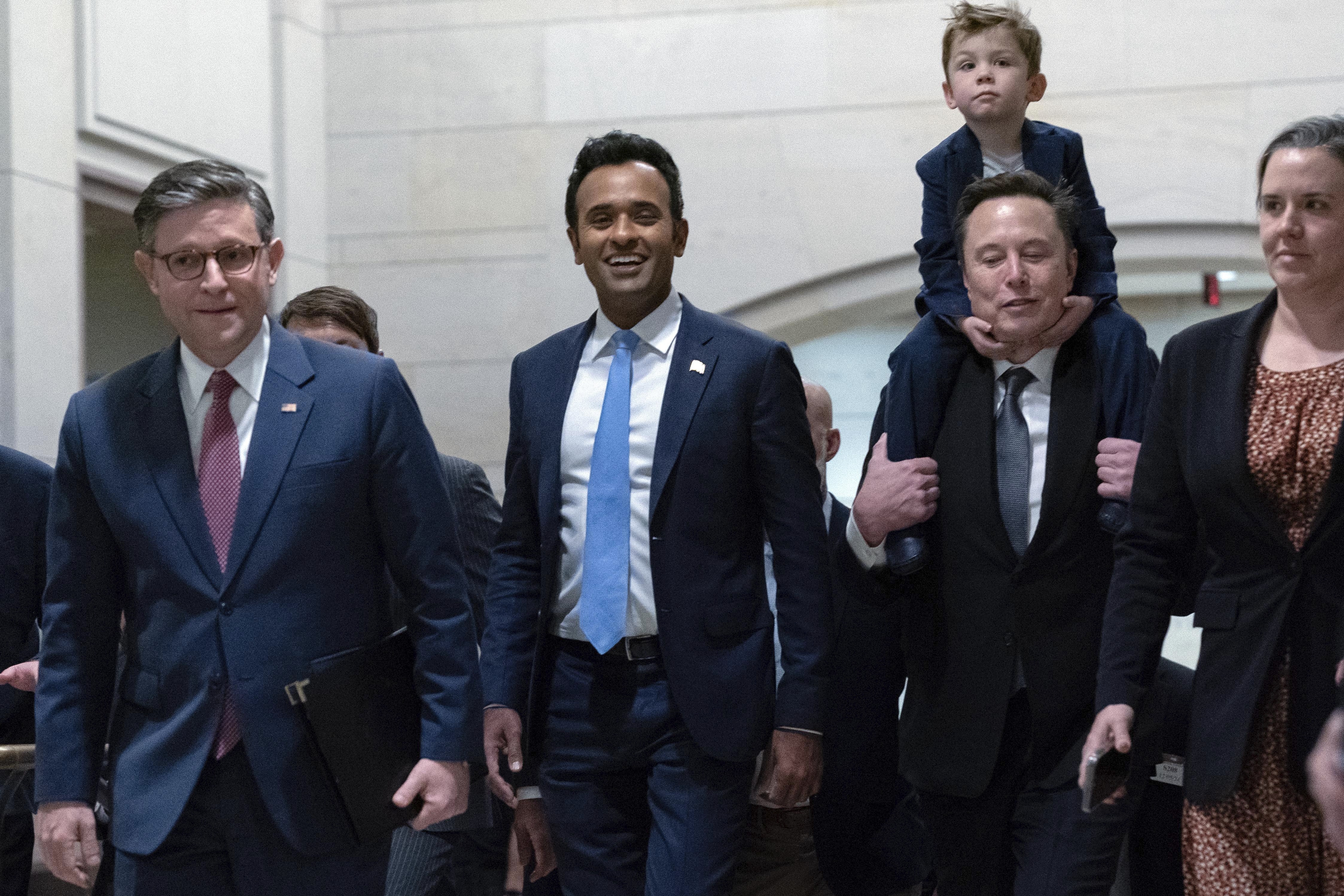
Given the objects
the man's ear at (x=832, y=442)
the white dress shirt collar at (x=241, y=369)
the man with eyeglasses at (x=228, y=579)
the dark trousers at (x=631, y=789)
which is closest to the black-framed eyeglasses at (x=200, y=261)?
the man with eyeglasses at (x=228, y=579)

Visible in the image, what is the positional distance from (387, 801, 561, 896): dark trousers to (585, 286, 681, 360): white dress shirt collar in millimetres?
1369

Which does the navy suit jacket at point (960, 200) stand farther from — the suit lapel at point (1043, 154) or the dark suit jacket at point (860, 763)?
the dark suit jacket at point (860, 763)

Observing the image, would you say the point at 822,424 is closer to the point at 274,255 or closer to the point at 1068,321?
the point at 1068,321

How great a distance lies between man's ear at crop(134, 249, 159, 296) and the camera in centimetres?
309

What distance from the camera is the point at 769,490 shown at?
10.7ft

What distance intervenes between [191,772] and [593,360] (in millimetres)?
1174

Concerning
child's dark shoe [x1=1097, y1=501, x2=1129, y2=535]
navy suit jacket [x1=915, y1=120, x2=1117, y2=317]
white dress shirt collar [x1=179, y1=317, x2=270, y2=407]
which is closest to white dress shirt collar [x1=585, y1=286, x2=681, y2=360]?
navy suit jacket [x1=915, y1=120, x2=1117, y2=317]

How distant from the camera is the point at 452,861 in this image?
14.2 feet

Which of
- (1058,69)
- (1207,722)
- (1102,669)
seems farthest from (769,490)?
(1058,69)

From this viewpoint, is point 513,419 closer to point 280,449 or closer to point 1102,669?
point 280,449

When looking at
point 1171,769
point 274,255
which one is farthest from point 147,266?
point 1171,769

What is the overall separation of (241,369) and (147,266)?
27 centimetres

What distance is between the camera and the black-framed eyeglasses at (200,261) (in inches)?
120

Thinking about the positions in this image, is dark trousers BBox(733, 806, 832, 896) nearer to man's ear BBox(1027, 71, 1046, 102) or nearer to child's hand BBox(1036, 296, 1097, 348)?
child's hand BBox(1036, 296, 1097, 348)
